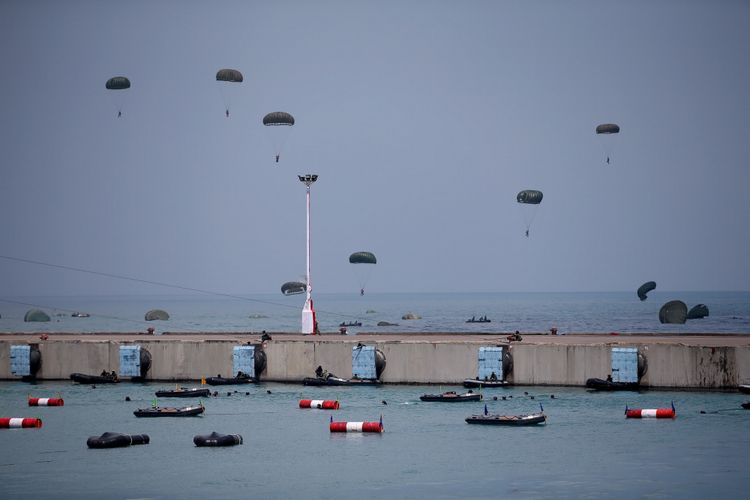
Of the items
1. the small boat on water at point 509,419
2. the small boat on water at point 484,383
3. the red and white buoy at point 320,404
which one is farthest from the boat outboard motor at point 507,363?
the red and white buoy at point 320,404

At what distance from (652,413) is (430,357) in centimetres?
1491

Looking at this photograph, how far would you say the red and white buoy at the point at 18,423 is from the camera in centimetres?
6600

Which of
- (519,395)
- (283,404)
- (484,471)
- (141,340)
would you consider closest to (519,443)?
(484,471)

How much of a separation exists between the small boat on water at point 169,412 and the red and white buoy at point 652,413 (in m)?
23.3

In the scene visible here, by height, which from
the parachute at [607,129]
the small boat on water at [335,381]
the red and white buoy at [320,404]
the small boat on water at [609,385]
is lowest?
the red and white buoy at [320,404]

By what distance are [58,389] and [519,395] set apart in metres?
30.4

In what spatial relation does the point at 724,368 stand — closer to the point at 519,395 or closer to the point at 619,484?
the point at 519,395

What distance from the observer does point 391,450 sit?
58562 millimetres

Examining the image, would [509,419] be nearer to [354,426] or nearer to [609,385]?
[354,426]

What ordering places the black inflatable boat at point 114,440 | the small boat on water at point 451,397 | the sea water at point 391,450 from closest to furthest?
1. the sea water at point 391,450
2. the black inflatable boat at point 114,440
3. the small boat on water at point 451,397

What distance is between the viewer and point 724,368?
68.7m

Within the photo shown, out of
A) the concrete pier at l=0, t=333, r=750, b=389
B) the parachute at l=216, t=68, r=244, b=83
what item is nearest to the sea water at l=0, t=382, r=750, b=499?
the concrete pier at l=0, t=333, r=750, b=389

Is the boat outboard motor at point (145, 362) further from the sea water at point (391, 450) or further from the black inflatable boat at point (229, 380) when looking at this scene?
the black inflatable boat at point (229, 380)

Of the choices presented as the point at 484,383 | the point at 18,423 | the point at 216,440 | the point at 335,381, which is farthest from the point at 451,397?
the point at 18,423
